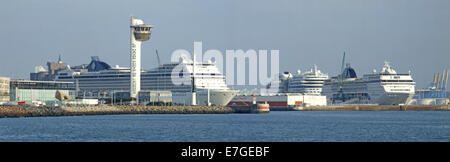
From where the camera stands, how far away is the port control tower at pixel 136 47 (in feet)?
394

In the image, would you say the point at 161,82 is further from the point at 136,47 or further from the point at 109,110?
the point at 109,110

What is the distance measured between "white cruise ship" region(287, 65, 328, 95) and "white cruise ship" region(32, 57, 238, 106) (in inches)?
1682

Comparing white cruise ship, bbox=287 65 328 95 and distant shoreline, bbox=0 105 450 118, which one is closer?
distant shoreline, bbox=0 105 450 118

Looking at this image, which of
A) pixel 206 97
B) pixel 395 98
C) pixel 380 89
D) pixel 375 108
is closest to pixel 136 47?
pixel 206 97

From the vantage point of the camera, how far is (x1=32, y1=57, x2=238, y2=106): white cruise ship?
390ft

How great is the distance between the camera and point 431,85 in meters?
176

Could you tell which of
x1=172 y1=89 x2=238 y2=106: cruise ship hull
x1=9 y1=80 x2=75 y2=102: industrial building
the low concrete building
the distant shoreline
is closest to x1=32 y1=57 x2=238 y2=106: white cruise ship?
x1=172 y1=89 x2=238 y2=106: cruise ship hull

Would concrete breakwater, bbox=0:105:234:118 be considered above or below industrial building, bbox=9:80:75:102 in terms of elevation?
below

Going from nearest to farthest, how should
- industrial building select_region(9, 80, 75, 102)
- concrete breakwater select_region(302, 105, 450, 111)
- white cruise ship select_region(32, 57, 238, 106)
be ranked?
industrial building select_region(9, 80, 75, 102) → white cruise ship select_region(32, 57, 238, 106) → concrete breakwater select_region(302, 105, 450, 111)

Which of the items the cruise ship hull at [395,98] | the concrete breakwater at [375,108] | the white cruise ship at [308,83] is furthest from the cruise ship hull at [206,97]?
the white cruise ship at [308,83]

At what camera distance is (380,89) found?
13938 cm

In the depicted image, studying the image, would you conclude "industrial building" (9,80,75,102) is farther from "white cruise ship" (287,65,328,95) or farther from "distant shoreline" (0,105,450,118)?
"white cruise ship" (287,65,328,95)

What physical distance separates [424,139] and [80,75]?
10461cm

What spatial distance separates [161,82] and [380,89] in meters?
43.3
